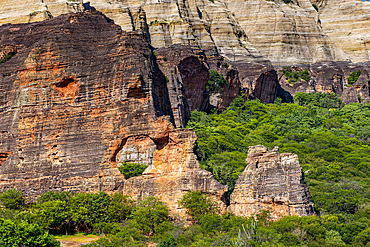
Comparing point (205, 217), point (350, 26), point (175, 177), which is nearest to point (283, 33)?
point (350, 26)

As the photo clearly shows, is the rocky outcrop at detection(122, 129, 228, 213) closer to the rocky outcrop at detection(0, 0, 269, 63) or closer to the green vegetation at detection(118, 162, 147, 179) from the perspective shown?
the green vegetation at detection(118, 162, 147, 179)

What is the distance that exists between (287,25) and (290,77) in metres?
20.0

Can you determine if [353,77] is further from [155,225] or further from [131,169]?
[155,225]

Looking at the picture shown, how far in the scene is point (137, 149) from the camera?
5591cm

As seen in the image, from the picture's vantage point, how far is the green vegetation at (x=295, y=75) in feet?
400

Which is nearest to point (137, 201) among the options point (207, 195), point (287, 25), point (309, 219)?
point (207, 195)

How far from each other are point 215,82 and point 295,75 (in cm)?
3669

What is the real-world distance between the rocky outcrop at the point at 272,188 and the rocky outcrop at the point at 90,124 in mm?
1803

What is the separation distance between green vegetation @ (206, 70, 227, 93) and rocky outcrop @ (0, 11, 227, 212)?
3533 cm

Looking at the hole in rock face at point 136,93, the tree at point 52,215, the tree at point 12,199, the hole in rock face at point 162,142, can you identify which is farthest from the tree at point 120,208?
the hole in rock face at point 136,93

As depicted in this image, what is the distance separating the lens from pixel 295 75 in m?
123

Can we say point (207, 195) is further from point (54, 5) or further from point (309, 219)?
point (54, 5)

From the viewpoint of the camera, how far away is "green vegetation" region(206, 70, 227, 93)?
9106 cm

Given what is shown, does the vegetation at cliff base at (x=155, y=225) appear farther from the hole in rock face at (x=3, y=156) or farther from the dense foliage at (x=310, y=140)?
the dense foliage at (x=310, y=140)
